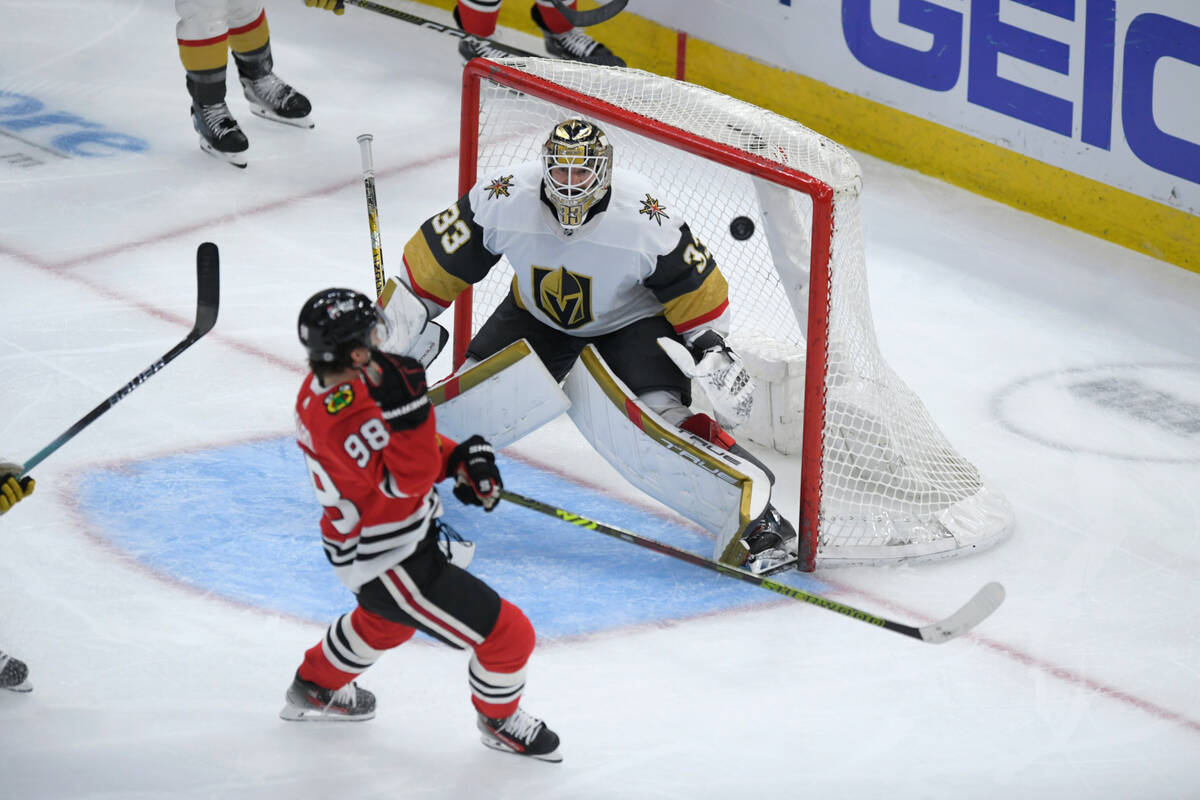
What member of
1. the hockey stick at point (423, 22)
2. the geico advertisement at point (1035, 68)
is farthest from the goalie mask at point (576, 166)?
the geico advertisement at point (1035, 68)

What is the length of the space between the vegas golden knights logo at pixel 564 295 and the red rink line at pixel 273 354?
0.44 m

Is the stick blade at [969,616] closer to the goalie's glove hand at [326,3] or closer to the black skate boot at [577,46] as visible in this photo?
the goalie's glove hand at [326,3]

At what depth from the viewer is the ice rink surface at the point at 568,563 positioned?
285 cm

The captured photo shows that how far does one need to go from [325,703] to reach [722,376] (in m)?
1.07

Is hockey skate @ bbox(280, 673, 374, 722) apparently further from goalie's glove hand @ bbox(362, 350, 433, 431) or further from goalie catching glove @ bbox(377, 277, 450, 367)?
goalie catching glove @ bbox(377, 277, 450, 367)

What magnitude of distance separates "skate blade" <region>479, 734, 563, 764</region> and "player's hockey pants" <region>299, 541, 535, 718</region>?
0.10m

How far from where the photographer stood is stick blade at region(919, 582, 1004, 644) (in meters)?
2.79

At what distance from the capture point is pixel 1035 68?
16.1 feet

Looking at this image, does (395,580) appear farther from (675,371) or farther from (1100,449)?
(1100,449)

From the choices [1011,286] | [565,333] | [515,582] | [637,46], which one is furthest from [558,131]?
[637,46]

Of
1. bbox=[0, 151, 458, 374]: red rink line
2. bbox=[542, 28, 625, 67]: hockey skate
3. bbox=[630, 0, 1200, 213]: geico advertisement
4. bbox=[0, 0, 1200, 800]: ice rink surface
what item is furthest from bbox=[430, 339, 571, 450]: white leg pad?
bbox=[542, 28, 625, 67]: hockey skate

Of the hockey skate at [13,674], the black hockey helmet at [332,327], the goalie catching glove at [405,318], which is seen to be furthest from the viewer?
the goalie catching glove at [405,318]

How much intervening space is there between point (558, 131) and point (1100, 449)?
162 centimetres

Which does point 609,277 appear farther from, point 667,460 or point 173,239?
point 173,239
